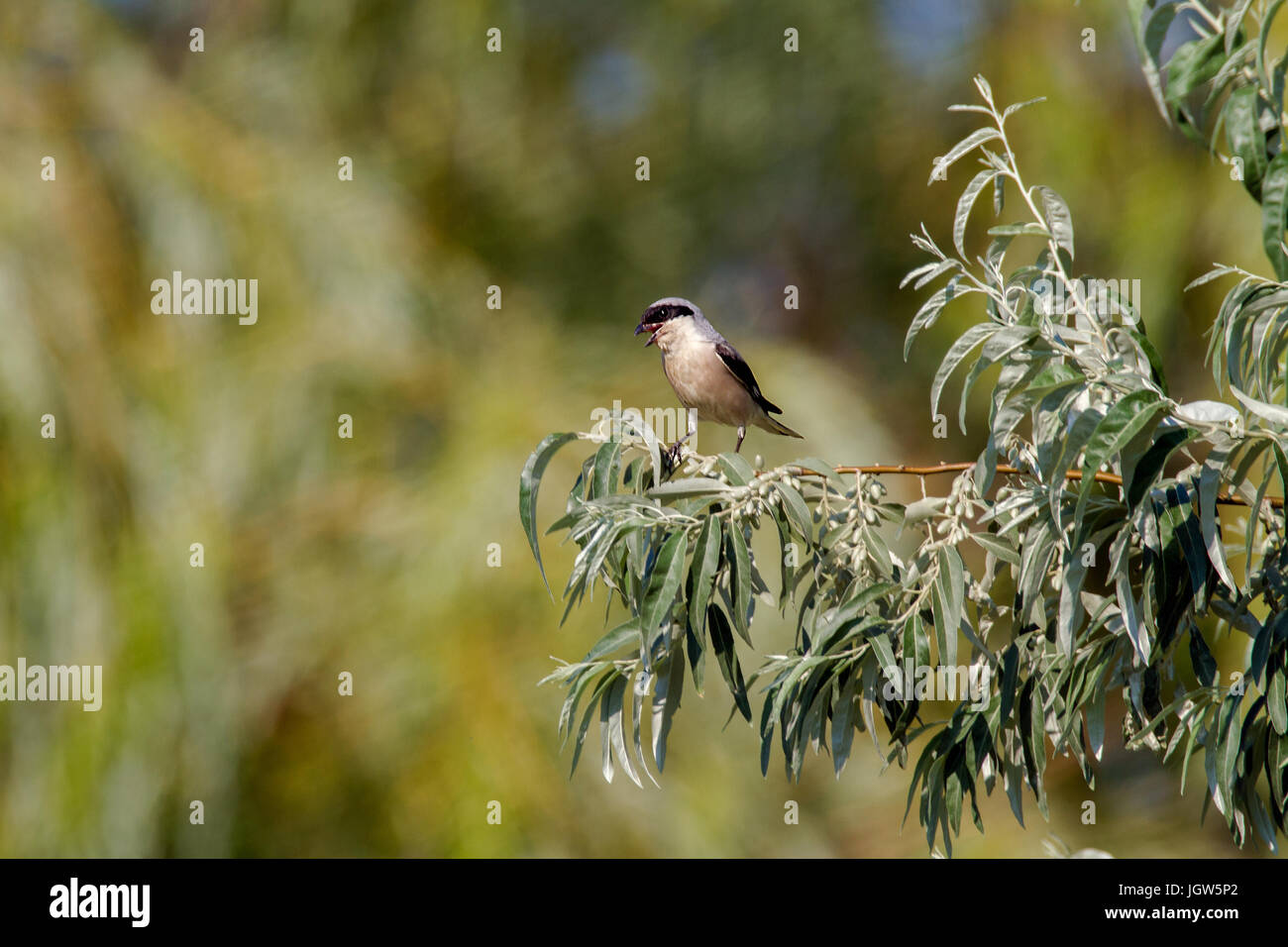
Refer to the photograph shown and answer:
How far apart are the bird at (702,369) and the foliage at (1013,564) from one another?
43.5 inches

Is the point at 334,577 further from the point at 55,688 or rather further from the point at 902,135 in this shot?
the point at 902,135

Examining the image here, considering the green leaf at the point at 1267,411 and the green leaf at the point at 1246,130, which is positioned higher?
the green leaf at the point at 1246,130

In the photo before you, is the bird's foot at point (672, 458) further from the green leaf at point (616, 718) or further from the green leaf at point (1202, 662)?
the green leaf at point (1202, 662)

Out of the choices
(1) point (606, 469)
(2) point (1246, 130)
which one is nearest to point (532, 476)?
(1) point (606, 469)

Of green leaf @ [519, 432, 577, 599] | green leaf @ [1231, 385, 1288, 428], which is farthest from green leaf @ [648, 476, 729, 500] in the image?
green leaf @ [1231, 385, 1288, 428]

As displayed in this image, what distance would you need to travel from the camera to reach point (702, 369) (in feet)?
11.6

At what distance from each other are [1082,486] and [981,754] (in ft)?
2.66

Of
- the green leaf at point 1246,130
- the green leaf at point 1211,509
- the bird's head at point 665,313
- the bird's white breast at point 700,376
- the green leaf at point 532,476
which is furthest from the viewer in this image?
the bird's head at point 665,313

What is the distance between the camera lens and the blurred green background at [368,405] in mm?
4742

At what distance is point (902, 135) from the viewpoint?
30.1ft

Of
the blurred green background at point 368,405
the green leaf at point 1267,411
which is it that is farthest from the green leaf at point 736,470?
the blurred green background at point 368,405

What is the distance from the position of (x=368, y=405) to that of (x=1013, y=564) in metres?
3.96

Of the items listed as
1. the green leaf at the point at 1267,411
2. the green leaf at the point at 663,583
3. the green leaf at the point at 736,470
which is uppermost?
the green leaf at the point at 736,470

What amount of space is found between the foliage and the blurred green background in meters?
2.84
